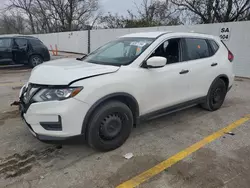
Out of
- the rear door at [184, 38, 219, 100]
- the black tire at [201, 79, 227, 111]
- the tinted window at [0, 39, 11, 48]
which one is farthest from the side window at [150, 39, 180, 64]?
the tinted window at [0, 39, 11, 48]

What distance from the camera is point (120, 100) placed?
2947mm

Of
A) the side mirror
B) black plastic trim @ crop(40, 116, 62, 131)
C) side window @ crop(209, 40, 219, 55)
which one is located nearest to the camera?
black plastic trim @ crop(40, 116, 62, 131)

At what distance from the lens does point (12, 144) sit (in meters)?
3.15

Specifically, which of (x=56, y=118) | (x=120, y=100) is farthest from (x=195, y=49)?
(x=56, y=118)

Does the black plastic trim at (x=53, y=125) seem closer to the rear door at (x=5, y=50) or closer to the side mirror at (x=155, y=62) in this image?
the side mirror at (x=155, y=62)

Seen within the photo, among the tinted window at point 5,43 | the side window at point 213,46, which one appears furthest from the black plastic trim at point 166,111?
the tinted window at point 5,43

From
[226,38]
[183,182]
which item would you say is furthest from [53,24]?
[183,182]

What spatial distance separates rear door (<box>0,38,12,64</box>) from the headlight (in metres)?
8.48

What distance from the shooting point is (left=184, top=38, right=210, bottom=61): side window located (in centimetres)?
375

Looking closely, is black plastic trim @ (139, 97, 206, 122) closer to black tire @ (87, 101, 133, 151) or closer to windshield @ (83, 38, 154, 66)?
black tire @ (87, 101, 133, 151)

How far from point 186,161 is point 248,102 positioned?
3.49 m

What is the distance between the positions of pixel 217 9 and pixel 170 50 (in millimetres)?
13761

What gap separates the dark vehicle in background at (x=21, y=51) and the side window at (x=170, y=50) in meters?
8.50

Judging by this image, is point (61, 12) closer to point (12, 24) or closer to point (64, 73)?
point (12, 24)
